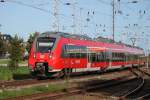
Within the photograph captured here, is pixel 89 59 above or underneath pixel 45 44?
underneath

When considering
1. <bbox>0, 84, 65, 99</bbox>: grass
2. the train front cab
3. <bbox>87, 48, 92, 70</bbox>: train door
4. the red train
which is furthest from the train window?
<bbox>0, 84, 65, 99</bbox>: grass

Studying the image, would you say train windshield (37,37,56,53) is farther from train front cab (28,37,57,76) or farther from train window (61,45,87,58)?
train window (61,45,87,58)

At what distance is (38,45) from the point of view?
29172 mm

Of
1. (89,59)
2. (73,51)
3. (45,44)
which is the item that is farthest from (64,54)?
(89,59)

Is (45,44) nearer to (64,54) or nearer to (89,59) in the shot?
(64,54)

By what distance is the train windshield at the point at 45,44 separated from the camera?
28756 millimetres

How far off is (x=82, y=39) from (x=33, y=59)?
704cm

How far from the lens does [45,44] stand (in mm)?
28953

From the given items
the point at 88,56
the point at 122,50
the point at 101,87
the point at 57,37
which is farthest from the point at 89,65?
the point at 122,50

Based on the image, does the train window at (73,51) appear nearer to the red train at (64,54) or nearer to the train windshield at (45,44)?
the red train at (64,54)

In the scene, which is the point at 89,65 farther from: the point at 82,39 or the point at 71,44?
the point at 71,44

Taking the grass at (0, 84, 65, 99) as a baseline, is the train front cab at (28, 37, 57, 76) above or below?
above

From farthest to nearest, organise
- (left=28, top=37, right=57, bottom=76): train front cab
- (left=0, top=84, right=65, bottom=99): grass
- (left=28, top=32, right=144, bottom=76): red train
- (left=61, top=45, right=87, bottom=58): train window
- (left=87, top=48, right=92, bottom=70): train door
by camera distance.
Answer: (left=87, top=48, right=92, bottom=70): train door
(left=61, top=45, right=87, bottom=58): train window
(left=28, top=32, right=144, bottom=76): red train
(left=28, top=37, right=57, bottom=76): train front cab
(left=0, top=84, right=65, bottom=99): grass

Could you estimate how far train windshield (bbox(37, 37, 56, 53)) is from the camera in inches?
1132
